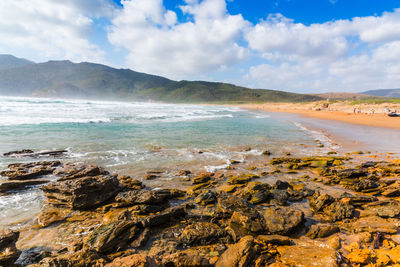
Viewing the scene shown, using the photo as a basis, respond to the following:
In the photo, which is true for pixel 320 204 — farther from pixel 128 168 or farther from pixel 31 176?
pixel 31 176

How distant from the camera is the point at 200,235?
16.4 feet

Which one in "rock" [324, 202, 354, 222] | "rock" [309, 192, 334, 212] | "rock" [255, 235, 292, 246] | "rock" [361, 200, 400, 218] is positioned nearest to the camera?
"rock" [255, 235, 292, 246]

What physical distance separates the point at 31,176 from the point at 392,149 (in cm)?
2660

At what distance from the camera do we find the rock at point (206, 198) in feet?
23.3

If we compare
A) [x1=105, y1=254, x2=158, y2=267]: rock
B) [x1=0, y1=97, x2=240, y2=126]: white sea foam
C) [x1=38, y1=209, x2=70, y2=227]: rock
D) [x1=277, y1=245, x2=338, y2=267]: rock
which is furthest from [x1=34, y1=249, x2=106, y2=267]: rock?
[x1=0, y1=97, x2=240, y2=126]: white sea foam

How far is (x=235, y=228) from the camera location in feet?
17.2

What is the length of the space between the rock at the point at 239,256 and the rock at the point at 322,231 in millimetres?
2214

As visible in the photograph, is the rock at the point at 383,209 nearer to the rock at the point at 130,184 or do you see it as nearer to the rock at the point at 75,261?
the rock at the point at 75,261

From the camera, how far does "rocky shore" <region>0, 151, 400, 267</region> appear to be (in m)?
4.18

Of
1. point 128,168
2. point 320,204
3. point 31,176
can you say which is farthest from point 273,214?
point 31,176

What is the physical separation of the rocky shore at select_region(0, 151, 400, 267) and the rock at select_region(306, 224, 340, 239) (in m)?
0.03

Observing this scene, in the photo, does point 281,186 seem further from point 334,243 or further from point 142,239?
point 142,239

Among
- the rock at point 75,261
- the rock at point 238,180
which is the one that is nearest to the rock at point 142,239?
the rock at point 75,261

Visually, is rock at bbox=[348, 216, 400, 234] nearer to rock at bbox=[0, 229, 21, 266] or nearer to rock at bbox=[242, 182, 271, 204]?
rock at bbox=[242, 182, 271, 204]
